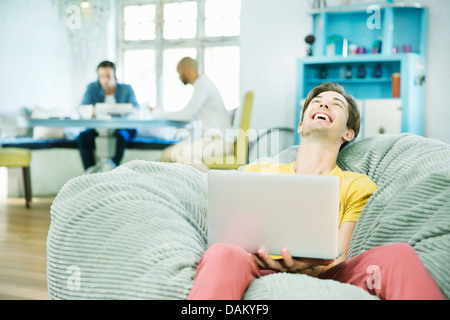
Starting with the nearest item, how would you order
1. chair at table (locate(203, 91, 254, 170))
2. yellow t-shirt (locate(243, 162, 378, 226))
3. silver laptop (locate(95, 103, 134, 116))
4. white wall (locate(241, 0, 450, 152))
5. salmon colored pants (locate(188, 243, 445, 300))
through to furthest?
salmon colored pants (locate(188, 243, 445, 300)), yellow t-shirt (locate(243, 162, 378, 226)), chair at table (locate(203, 91, 254, 170)), silver laptop (locate(95, 103, 134, 116)), white wall (locate(241, 0, 450, 152))

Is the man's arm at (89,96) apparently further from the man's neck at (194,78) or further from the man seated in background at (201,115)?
the man's neck at (194,78)

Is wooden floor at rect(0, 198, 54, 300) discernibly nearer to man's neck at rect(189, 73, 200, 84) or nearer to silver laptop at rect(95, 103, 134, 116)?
silver laptop at rect(95, 103, 134, 116)

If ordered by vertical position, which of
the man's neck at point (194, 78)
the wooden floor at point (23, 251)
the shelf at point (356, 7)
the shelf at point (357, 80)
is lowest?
the wooden floor at point (23, 251)

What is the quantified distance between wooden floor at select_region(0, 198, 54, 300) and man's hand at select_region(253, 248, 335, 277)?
1088 mm

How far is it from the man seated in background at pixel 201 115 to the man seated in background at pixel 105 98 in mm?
905

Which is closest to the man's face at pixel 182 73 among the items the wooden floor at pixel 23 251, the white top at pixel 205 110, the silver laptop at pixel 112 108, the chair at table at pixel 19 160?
the white top at pixel 205 110

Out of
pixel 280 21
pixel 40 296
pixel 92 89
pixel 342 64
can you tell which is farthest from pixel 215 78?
pixel 40 296

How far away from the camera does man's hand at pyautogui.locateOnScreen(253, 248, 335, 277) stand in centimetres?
96

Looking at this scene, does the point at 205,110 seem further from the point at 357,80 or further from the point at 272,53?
the point at 272,53

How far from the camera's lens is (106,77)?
4.00 metres

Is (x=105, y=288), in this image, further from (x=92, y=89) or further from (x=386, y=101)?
(x=386, y=101)

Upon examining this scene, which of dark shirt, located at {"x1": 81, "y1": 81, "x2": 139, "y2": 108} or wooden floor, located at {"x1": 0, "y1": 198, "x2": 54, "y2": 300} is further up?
dark shirt, located at {"x1": 81, "y1": 81, "x2": 139, "y2": 108}

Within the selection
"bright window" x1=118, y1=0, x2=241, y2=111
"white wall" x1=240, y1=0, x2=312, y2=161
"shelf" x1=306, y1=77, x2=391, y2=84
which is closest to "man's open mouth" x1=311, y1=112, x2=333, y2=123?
"shelf" x1=306, y1=77, x2=391, y2=84

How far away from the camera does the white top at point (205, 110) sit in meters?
3.15
